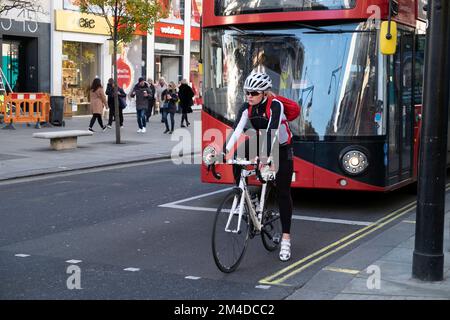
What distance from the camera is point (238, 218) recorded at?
6484 millimetres

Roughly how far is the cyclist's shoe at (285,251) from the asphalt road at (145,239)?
0.11 metres

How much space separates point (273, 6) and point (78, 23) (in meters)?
20.3

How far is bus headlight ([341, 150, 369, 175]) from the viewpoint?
9.27 m

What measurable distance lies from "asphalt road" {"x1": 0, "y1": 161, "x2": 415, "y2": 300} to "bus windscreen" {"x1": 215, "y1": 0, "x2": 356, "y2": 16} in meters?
2.75

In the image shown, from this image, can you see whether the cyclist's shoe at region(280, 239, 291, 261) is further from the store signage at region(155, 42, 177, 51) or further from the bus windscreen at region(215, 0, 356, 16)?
the store signage at region(155, 42, 177, 51)

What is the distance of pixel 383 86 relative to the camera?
9305 mm

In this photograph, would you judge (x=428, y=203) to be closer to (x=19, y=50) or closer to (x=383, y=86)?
(x=383, y=86)

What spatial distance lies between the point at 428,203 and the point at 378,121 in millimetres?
3482

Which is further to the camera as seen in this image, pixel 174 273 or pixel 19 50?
pixel 19 50

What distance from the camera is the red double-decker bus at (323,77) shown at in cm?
924

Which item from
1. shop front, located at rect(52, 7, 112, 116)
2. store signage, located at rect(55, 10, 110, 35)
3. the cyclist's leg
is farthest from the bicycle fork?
store signage, located at rect(55, 10, 110, 35)

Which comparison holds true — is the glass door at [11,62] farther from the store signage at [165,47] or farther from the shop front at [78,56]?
the store signage at [165,47]

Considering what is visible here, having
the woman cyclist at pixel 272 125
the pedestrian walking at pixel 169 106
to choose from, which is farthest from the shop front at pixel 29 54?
the woman cyclist at pixel 272 125
